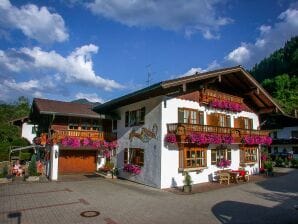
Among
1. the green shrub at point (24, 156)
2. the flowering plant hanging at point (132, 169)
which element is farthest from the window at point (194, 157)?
the green shrub at point (24, 156)

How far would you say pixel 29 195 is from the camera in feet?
53.7

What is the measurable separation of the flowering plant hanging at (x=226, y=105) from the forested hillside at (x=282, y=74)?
36.4 meters

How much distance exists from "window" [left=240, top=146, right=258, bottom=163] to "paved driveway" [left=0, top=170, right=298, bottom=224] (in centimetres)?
567

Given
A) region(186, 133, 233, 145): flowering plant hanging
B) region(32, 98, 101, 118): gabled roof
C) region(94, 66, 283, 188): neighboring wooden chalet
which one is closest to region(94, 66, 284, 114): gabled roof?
region(94, 66, 283, 188): neighboring wooden chalet

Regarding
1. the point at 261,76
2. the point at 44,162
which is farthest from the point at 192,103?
the point at 261,76

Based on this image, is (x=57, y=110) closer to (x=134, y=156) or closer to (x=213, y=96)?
(x=134, y=156)

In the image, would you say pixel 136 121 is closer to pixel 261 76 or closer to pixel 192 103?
pixel 192 103

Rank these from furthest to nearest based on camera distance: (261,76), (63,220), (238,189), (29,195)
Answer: (261,76) < (238,189) < (29,195) < (63,220)

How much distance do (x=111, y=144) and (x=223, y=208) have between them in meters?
13.1

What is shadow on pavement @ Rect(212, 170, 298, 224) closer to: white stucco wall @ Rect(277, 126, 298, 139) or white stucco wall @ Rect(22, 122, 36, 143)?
white stucco wall @ Rect(277, 126, 298, 139)

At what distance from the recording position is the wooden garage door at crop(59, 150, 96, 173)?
24.9 meters

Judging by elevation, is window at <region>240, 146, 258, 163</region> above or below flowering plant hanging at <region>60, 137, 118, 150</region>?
below

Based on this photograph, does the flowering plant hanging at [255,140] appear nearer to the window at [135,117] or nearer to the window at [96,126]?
the window at [135,117]

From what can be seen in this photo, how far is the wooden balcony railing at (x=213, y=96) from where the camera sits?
2233 cm
